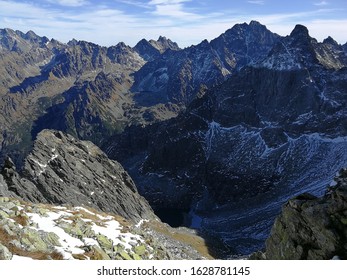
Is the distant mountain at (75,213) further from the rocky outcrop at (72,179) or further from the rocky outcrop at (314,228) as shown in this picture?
the rocky outcrop at (314,228)

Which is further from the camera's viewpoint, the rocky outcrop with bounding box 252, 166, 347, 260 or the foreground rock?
the foreground rock

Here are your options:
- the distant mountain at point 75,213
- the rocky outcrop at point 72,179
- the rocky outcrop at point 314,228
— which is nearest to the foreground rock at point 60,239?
the distant mountain at point 75,213

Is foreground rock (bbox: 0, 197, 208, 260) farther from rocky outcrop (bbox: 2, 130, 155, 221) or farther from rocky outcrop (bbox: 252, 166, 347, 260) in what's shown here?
rocky outcrop (bbox: 2, 130, 155, 221)

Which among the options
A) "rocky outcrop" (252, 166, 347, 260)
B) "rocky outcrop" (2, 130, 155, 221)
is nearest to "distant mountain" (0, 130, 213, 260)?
"rocky outcrop" (2, 130, 155, 221)

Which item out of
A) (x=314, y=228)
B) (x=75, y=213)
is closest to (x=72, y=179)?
(x=75, y=213)

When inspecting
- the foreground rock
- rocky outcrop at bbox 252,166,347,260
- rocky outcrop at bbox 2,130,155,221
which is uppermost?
rocky outcrop at bbox 252,166,347,260

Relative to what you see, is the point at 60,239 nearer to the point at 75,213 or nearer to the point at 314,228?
the point at 75,213
